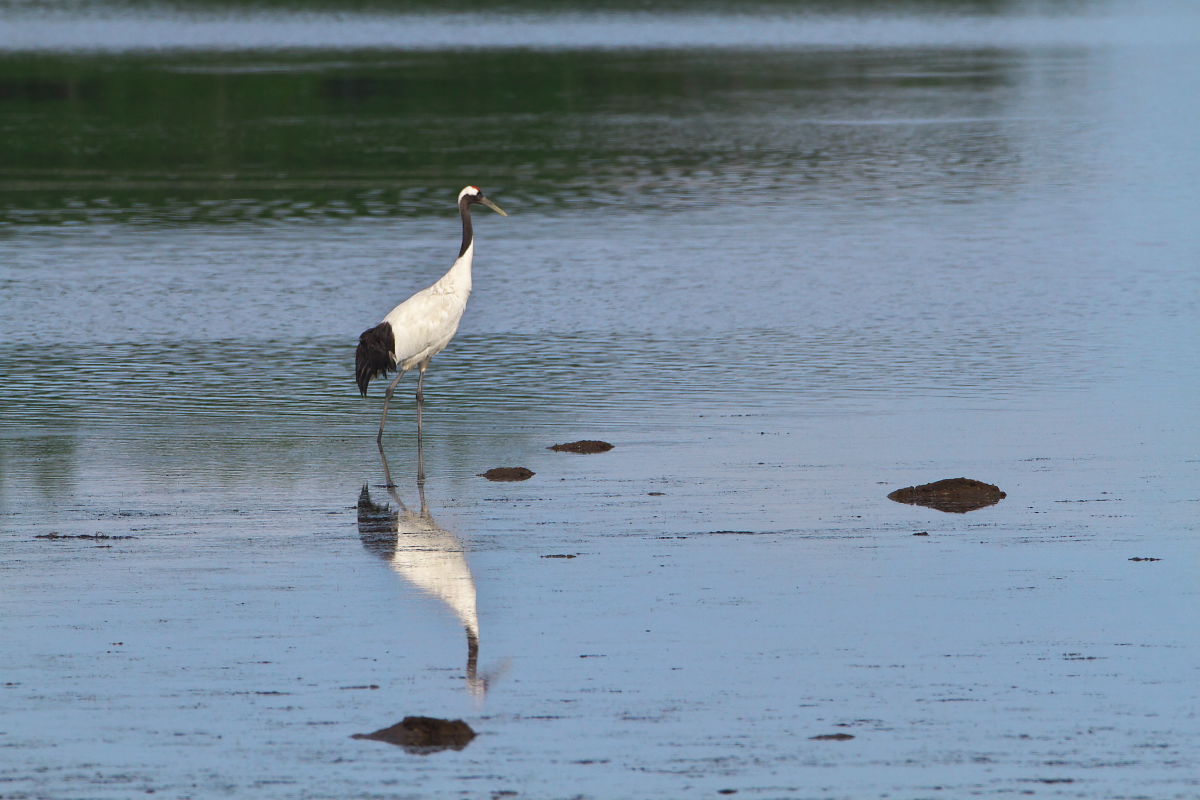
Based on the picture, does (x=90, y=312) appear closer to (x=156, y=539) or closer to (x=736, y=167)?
(x=156, y=539)

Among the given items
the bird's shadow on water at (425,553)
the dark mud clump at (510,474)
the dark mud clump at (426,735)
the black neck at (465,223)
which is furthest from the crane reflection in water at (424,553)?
the black neck at (465,223)

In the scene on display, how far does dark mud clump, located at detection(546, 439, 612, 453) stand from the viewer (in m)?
16.2

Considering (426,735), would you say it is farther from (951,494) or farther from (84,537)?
(951,494)

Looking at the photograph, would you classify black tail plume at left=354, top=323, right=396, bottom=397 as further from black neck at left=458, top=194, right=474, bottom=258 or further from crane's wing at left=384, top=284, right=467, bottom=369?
black neck at left=458, top=194, right=474, bottom=258

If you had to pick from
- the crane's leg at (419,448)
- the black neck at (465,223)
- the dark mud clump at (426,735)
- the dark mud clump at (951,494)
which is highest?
the black neck at (465,223)

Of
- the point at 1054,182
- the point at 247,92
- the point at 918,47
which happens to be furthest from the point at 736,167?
the point at 918,47

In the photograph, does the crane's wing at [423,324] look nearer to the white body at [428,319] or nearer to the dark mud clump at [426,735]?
the white body at [428,319]

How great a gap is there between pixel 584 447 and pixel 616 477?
108 centimetres

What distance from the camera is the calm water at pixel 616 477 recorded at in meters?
9.48

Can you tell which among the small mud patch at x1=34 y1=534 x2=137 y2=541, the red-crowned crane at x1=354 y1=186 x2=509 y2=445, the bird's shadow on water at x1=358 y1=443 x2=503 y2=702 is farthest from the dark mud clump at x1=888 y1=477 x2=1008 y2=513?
the small mud patch at x1=34 y1=534 x2=137 y2=541

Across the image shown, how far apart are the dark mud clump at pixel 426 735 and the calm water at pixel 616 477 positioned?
11 centimetres

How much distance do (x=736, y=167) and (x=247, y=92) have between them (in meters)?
22.5

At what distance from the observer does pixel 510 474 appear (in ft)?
49.9

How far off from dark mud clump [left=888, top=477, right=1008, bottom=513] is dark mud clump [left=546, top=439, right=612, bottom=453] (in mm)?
2688
